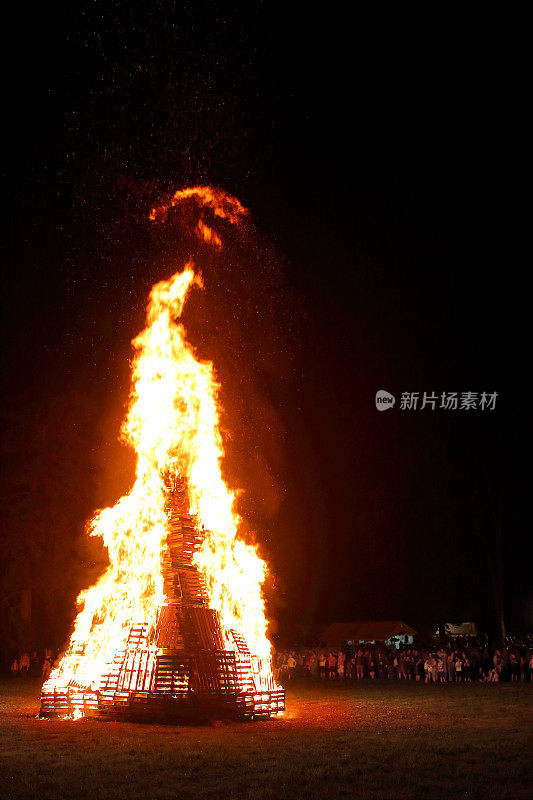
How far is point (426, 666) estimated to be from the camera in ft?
90.6

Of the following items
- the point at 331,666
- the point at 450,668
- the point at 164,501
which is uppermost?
the point at 164,501

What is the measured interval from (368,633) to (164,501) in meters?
29.1

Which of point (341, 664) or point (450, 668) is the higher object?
point (450, 668)

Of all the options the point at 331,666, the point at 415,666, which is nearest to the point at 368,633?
the point at 331,666

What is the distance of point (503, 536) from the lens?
148ft

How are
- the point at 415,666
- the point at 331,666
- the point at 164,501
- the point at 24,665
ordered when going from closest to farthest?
1. the point at 164,501
2. the point at 415,666
3. the point at 331,666
4. the point at 24,665

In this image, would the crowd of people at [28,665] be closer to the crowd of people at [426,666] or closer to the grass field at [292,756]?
the crowd of people at [426,666]

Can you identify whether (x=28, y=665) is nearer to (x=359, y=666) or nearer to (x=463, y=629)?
(x=359, y=666)

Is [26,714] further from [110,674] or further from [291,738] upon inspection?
[291,738]

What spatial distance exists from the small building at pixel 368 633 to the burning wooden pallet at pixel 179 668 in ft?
87.9

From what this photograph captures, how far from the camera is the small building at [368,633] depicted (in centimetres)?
4412

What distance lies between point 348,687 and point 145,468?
439 inches

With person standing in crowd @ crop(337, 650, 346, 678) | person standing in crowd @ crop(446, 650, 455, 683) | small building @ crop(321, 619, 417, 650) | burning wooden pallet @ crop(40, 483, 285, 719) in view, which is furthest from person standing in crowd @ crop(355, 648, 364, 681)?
burning wooden pallet @ crop(40, 483, 285, 719)

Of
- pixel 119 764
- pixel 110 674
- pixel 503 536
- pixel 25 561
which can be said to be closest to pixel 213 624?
pixel 110 674
